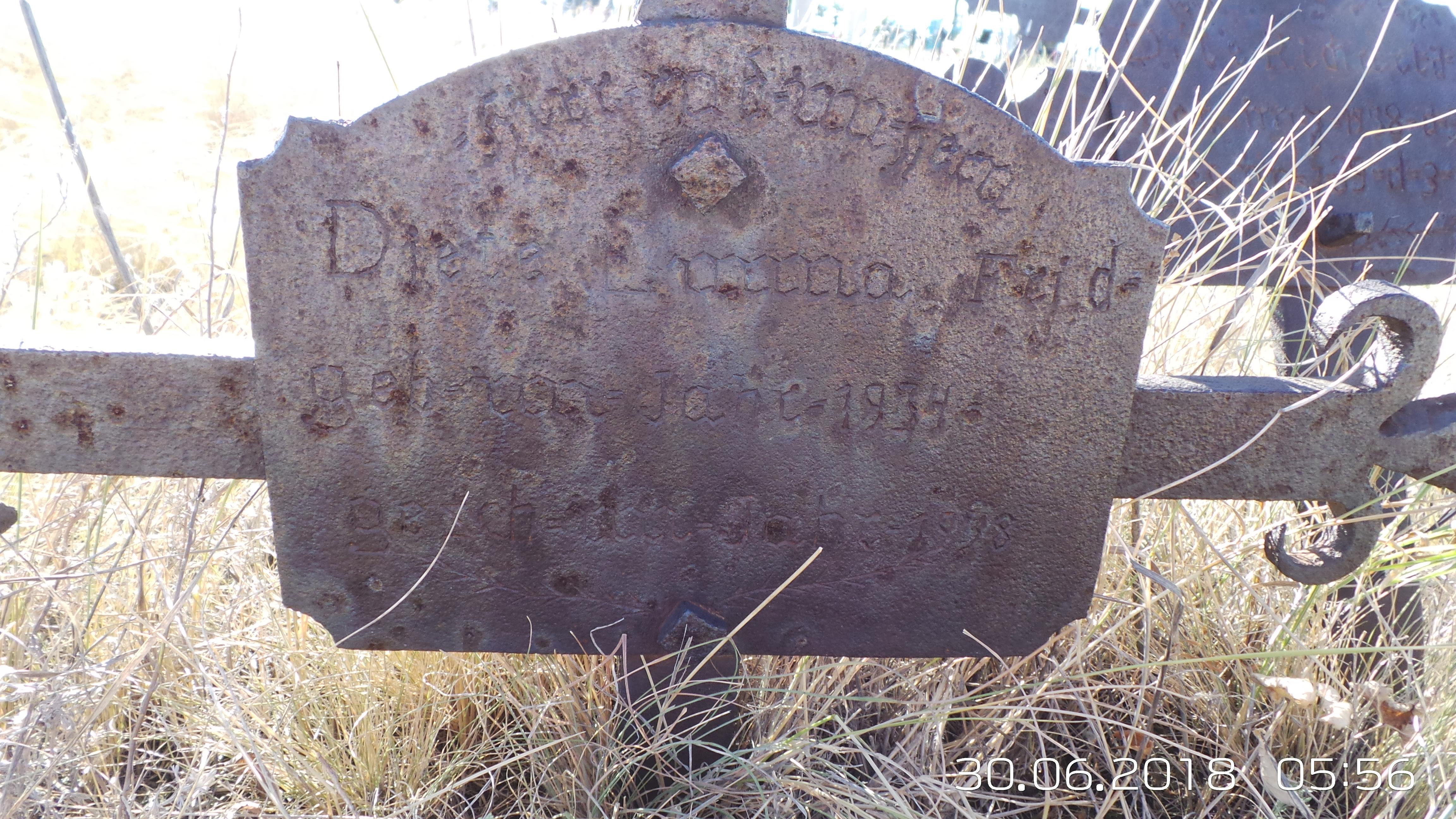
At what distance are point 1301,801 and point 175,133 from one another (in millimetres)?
5626

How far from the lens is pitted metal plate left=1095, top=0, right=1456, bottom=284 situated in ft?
7.39

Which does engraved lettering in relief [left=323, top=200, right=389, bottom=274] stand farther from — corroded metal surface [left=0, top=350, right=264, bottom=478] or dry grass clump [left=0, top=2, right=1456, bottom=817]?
dry grass clump [left=0, top=2, right=1456, bottom=817]

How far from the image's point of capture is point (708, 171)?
3.35 feet

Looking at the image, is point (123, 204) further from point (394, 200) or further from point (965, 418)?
point (965, 418)

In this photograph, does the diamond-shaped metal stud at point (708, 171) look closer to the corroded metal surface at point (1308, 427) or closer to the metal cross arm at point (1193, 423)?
the metal cross arm at point (1193, 423)

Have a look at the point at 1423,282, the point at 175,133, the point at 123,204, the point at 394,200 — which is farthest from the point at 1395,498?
the point at 175,133

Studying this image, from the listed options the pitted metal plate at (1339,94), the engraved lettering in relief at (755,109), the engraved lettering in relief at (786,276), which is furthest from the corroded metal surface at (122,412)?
the pitted metal plate at (1339,94)

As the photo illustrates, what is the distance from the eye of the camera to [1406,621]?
1857 millimetres

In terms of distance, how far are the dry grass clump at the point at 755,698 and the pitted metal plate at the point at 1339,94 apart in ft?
1.32

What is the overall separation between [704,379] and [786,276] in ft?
0.52

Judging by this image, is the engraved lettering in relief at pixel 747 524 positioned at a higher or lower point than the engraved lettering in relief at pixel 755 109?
lower

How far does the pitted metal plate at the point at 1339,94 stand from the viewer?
225 centimetres

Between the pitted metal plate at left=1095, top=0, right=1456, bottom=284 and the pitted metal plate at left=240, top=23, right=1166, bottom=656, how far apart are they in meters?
1.37

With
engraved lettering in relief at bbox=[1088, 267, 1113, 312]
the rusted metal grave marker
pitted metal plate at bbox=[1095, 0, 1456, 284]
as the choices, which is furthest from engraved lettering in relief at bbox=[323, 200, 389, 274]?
pitted metal plate at bbox=[1095, 0, 1456, 284]
